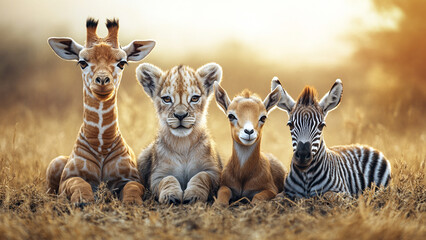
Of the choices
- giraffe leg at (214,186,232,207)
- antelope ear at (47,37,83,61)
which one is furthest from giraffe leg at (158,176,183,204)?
antelope ear at (47,37,83,61)

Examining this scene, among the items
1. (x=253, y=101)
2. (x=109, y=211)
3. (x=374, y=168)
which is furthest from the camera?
(x=374, y=168)

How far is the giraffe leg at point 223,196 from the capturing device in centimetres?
657

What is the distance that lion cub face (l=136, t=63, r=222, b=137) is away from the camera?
735 cm

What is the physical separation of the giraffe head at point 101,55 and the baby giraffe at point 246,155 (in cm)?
152

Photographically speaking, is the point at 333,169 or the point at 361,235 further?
the point at 333,169

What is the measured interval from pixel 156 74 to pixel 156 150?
3.99ft

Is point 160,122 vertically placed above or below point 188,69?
below

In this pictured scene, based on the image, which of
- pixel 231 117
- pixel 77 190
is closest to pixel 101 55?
pixel 77 190

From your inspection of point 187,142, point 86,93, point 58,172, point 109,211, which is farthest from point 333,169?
point 58,172

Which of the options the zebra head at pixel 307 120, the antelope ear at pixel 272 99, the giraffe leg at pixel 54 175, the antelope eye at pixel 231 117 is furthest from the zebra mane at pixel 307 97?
the giraffe leg at pixel 54 175

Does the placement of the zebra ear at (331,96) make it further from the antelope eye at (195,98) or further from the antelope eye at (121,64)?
the antelope eye at (121,64)

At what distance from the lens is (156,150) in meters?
7.88

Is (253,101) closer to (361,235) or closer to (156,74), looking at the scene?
(156,74)

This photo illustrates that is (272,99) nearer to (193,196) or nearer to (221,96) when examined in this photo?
(221,96)
